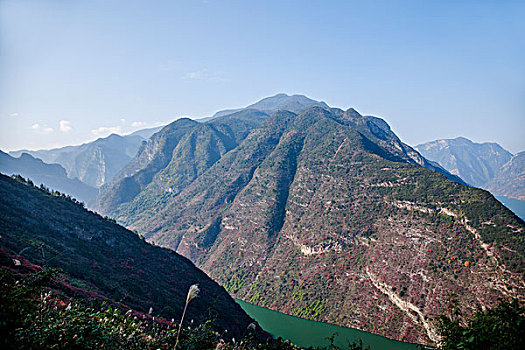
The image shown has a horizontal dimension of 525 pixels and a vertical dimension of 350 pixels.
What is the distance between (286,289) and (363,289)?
24946 mm

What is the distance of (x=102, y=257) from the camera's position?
32.9m

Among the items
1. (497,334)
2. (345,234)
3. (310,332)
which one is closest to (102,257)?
(497,334)

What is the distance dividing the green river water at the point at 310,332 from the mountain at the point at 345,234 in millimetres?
2402

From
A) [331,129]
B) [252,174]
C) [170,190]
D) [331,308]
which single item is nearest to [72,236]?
[331,308]

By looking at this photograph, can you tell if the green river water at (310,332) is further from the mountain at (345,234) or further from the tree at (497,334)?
the tree at (497,334)

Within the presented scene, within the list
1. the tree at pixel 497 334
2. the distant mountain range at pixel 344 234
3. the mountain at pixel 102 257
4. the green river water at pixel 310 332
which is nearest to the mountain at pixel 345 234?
the distant mountain range at pixel 344 234

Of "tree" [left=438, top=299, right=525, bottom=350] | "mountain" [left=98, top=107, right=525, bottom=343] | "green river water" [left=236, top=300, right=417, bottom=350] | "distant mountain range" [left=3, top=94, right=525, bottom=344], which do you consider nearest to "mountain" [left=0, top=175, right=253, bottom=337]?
"distant mountain range" [left=3, top=94, right=525, bottom=344]

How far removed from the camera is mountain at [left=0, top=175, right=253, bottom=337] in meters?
24.7

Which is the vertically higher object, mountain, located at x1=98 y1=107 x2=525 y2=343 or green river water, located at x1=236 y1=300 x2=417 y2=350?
mountain, located at x1=98 y1=107 x2=525 y2=343

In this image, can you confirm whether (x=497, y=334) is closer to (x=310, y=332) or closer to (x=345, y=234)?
(x=310, y=332)

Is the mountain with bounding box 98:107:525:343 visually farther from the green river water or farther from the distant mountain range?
the green river water

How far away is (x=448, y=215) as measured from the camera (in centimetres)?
7000

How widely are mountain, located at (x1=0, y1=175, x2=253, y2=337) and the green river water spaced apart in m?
27.2

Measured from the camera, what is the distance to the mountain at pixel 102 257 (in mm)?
24741
